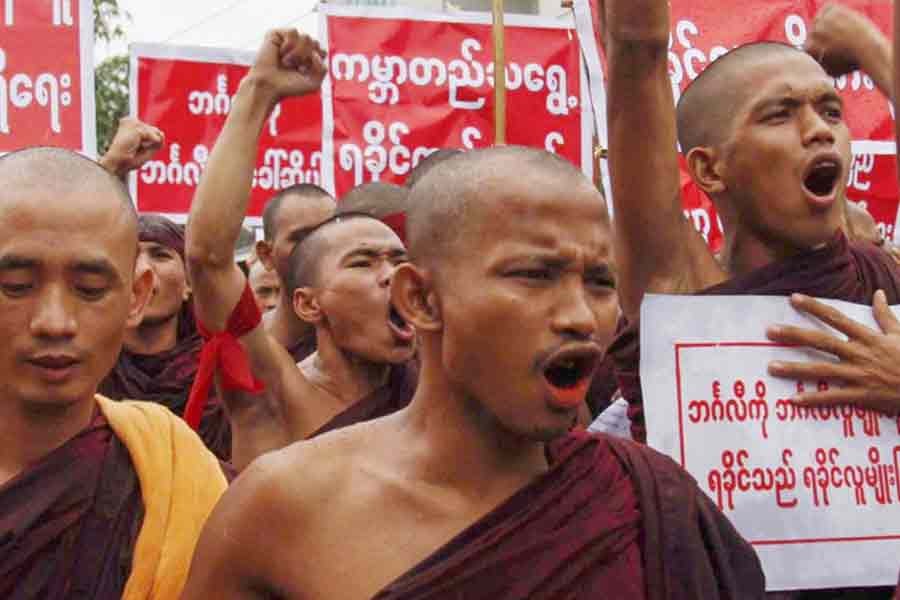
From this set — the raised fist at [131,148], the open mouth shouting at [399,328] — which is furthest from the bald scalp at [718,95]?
the raised fist at [131,148]

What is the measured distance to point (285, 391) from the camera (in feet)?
16.2

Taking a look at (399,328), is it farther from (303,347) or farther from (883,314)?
(883,314)

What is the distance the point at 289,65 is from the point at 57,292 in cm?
174

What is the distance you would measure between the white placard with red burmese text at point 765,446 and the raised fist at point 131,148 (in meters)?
2.79

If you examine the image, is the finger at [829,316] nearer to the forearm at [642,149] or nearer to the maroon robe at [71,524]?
the forearm at [642,149]

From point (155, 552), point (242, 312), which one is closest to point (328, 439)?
point (155, 552)

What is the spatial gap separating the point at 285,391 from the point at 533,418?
255cm

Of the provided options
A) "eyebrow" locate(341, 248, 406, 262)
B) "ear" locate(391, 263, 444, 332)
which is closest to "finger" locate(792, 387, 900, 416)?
"ear" locate(391, 263, 444, 332)

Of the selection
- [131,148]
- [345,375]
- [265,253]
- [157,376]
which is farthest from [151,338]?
[345,375]

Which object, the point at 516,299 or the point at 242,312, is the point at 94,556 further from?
the point at 242,312

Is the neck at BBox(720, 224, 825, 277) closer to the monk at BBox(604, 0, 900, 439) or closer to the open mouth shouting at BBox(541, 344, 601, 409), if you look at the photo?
the monk at BBox(604, 0, 900, 439)

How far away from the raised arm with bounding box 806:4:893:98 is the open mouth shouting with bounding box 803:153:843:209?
668 millimetres

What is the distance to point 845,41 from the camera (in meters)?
4.14

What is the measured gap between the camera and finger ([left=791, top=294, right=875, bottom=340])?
3293 millimetres
